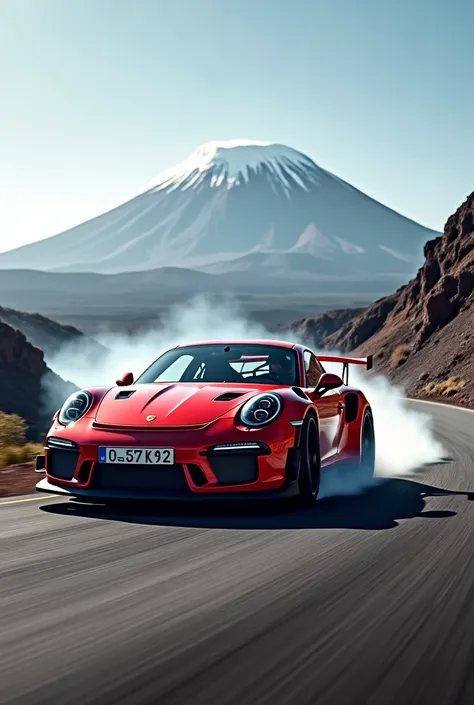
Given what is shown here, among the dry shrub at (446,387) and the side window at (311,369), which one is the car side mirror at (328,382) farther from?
the dry shrub at (446,387)

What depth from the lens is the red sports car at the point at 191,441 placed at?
22.9 feet

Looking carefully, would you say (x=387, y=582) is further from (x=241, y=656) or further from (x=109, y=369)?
(x=109, y=369)

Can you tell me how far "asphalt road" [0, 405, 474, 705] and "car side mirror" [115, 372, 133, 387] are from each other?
160 cm

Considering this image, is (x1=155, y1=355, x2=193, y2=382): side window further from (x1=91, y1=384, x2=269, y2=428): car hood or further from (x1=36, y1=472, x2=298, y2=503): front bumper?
(x1=36, y1=472, x2=298, y2=503): front bumper

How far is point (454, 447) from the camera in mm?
15547

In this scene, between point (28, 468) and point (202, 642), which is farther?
point (28, 468)

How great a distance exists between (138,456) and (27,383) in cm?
5684

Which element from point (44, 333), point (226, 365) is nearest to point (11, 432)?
point (226, 365)

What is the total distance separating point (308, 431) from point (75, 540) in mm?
2361

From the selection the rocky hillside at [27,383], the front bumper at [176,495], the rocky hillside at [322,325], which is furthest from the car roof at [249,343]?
the rocky hillside at [322,325]

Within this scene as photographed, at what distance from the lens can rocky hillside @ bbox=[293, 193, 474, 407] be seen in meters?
51.6

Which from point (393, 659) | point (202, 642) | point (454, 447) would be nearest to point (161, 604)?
point (202, 642)

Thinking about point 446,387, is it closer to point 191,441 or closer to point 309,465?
point 309,465

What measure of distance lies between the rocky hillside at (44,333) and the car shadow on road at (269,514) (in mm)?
104176
